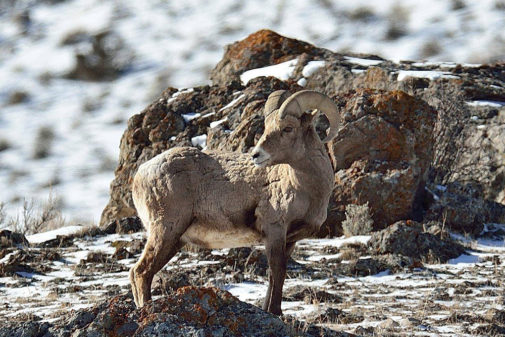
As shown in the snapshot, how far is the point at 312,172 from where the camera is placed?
727 cm

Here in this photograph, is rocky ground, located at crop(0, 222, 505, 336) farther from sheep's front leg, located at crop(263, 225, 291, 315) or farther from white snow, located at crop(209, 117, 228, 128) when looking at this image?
white snow, located at crop(209, 117, 228, 128)

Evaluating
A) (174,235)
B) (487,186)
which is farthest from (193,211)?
(487,186)

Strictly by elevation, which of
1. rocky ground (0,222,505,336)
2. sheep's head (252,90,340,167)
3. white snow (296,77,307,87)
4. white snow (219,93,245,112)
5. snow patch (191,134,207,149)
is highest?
white snow (296,77,307,87)

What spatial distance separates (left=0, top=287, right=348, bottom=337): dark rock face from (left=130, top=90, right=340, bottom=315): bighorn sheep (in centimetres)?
141

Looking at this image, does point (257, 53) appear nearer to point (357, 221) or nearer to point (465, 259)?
point (357, 221)

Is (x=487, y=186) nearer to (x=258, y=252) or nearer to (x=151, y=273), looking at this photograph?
(x=258, y=252)

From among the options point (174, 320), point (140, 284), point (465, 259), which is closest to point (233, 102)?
point (465, 259)

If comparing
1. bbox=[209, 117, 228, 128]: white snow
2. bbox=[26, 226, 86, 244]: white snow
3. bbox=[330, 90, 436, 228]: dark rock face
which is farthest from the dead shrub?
bbox=[26, 226, 86, 244]: white snow

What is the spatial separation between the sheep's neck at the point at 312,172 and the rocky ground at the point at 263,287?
45.8 inches

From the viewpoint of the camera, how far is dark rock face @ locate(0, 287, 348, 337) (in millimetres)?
5191

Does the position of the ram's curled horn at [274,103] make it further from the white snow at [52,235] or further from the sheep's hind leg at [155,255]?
the white snow at [52,235]

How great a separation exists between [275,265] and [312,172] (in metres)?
0.95

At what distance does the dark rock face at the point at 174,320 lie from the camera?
17.0ft

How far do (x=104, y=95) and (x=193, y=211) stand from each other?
3140 cm
